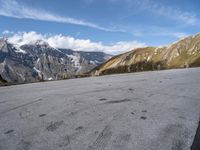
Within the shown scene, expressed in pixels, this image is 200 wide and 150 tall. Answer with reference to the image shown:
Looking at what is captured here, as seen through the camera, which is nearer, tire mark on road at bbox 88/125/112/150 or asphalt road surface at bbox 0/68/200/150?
tire mark on road at bbox 88/125/112/150

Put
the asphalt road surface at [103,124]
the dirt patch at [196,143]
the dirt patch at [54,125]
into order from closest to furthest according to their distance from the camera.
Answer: the dirt patch at [196,143], the asphalt road surface at [103,124], the dirt patch at [54,125]

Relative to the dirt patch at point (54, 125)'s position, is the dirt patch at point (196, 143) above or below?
below

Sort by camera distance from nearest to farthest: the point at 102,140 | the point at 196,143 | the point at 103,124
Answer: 1. the point at 196,143
2. the point at 102,140
3. the point at 103,124

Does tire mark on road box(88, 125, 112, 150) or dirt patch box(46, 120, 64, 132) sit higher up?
dirt patch box(46, 120, 64, 132)

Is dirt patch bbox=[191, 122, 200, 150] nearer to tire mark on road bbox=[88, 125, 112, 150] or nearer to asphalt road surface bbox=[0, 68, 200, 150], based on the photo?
asphalt road surface bbox=[0, 68, 200, 150]

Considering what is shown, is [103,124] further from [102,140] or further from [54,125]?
[54,125]

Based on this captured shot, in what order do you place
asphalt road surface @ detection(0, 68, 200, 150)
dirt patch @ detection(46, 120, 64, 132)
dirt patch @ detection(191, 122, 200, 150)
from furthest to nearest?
dirt patch @ detection(46, 120, 64, 132) < asphalt road surface @ detection(0, 68, 200, 150) < dirt patch @ detection(191, 122, 200, 150)

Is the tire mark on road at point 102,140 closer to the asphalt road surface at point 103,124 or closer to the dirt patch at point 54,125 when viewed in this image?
the asphalt road surface at point 103,124

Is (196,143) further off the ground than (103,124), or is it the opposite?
(103,124)

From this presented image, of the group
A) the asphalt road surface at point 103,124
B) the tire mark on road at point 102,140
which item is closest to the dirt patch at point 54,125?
the asphalt road surface at point 103,124

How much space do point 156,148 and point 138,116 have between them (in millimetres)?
1929

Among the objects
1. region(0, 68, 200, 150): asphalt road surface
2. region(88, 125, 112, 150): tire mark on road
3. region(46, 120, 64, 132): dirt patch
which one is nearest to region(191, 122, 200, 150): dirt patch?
region(0, 68, 200, 150): asphalt road surface

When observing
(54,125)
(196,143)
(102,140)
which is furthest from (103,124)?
(196,143)

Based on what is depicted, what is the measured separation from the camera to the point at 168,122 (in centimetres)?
559
